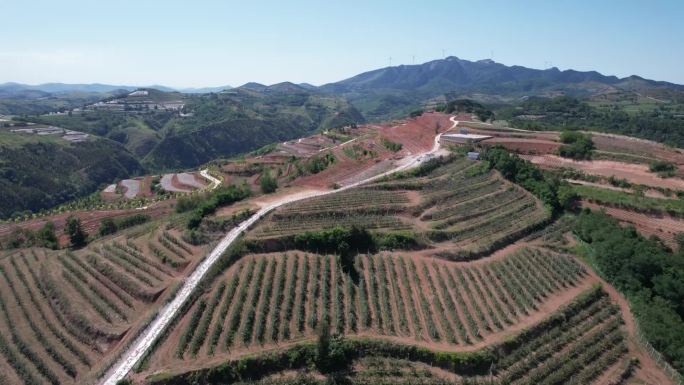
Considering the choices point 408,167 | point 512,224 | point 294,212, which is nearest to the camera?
point 294,212

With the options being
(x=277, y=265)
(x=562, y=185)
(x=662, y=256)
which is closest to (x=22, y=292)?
(x=277, y=265)

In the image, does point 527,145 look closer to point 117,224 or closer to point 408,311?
point 408,311

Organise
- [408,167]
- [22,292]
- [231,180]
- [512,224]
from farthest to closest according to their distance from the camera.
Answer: [231,180] → [408,167] → [512,224] → [22,292]

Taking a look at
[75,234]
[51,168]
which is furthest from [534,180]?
[51,168]

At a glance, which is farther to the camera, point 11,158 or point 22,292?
point 11,158

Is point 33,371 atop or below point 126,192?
atop

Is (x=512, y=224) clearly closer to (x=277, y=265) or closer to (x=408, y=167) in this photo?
(x=408, y=167)

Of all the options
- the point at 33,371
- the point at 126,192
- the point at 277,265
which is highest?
the point at 277,265
